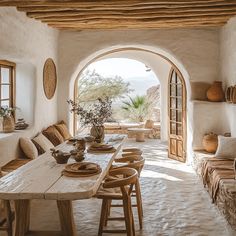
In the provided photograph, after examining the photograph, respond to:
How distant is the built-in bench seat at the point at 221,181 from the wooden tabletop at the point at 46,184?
Answer: 1450 millimetres

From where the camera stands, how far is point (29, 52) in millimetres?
5195

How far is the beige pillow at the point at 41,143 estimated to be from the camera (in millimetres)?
5202

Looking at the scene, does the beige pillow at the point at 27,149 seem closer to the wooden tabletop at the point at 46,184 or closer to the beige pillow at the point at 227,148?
the wooden tabletop at the point at 46,184

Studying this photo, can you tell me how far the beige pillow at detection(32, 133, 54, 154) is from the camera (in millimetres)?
5202

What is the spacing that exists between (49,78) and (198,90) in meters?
2.85

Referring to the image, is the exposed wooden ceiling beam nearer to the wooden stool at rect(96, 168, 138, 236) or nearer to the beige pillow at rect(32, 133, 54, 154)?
the beige pillow at rect(32, 133, 54, 154)

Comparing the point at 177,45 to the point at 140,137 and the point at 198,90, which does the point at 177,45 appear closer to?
the point at 198,90

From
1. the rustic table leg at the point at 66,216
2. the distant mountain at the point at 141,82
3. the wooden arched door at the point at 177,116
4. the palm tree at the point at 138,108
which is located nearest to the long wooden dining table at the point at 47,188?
the rustic table leg at the point at 66,216

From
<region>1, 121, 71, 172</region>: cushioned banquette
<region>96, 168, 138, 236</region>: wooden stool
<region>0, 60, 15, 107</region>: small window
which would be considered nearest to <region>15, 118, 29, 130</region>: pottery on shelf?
<region>1, 121, 71, 172</region>: cushioned banquette

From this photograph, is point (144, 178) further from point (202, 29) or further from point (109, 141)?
point (202, 29)

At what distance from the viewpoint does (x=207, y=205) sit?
14.4 ft

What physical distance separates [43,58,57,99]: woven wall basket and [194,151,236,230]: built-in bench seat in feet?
9.66

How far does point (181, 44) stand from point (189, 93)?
0.96 meters

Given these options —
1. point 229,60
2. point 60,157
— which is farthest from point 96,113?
point 229,60
